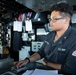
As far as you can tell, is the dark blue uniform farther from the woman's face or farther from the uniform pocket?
the woman's face

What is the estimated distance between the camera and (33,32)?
3887 millimetres

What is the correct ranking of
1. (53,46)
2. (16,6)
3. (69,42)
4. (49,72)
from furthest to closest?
(16,6)
(53,46)
(69,42)
(49,72)

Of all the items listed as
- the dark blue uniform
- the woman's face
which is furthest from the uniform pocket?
the woman's face

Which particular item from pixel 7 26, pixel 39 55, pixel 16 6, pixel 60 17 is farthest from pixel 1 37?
pixel 60 17

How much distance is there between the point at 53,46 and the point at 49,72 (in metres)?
0.53

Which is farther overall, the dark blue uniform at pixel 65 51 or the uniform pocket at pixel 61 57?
the uniform pocket at pixel 61 57

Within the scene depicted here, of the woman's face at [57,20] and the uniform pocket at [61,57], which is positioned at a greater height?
the woman's face at [57,20]

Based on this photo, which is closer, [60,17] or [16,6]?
[60,17]

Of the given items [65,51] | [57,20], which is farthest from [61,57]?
[57,20]

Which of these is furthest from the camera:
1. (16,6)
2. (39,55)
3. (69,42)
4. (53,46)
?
(16,6)

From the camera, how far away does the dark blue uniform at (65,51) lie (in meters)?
1.47

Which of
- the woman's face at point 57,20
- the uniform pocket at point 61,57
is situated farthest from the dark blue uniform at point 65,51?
the woman's face at point 57,20

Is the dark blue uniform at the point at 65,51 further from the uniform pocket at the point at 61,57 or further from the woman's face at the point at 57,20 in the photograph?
the woman's face at the point at 57,20

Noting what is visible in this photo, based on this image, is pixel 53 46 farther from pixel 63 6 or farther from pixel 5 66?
pixel 5 66
